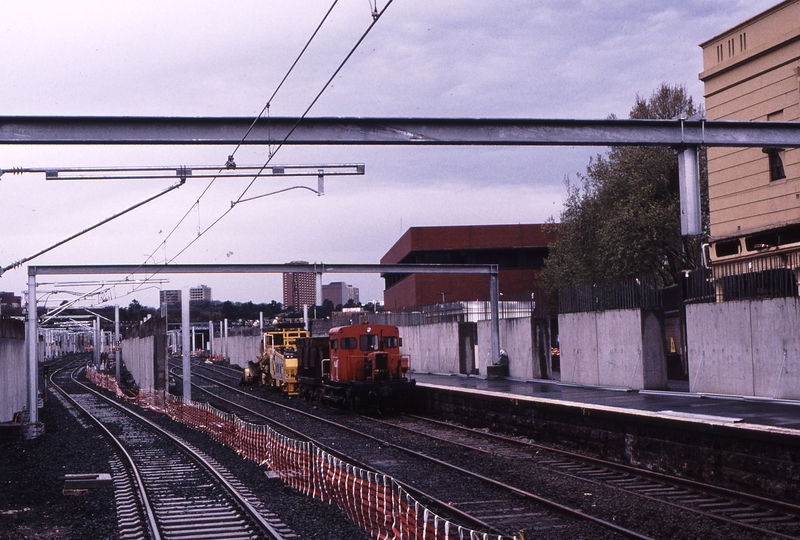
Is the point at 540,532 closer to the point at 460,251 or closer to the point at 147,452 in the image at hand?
the point at 147,452

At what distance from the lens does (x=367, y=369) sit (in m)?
28.5

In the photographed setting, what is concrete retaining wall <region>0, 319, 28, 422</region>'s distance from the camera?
2403 cm

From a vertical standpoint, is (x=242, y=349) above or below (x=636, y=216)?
below

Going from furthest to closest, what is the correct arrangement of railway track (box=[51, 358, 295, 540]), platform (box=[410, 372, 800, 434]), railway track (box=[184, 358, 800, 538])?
1. platform (box=[410, 372, 800, 434])
2. railway track (box=[51, 358, 295, 540])
3. railway track (box=[184, 358, 800, 538])

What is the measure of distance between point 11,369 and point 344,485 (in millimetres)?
17987

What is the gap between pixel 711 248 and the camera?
28312mm

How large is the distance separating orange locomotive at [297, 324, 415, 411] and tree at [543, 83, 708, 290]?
17381 millimetres

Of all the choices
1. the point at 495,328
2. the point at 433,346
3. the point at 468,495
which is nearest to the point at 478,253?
the point at 433,346

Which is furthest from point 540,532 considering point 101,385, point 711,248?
point 101,385

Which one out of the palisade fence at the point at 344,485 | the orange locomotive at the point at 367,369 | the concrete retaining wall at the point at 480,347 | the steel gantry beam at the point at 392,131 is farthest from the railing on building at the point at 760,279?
the orange locomotive at the point at 367,369

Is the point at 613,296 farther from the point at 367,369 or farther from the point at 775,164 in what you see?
the point at 367,369

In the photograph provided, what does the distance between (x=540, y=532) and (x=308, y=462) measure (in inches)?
198

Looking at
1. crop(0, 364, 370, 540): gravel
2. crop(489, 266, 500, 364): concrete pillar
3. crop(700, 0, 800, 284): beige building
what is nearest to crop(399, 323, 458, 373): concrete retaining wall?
crop(489, 266, 500, 364): concrete pillar

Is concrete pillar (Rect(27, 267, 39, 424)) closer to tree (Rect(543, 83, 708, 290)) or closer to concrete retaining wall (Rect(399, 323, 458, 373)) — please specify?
concrete retaining wall (Rect(399, 323, 458, 373))
